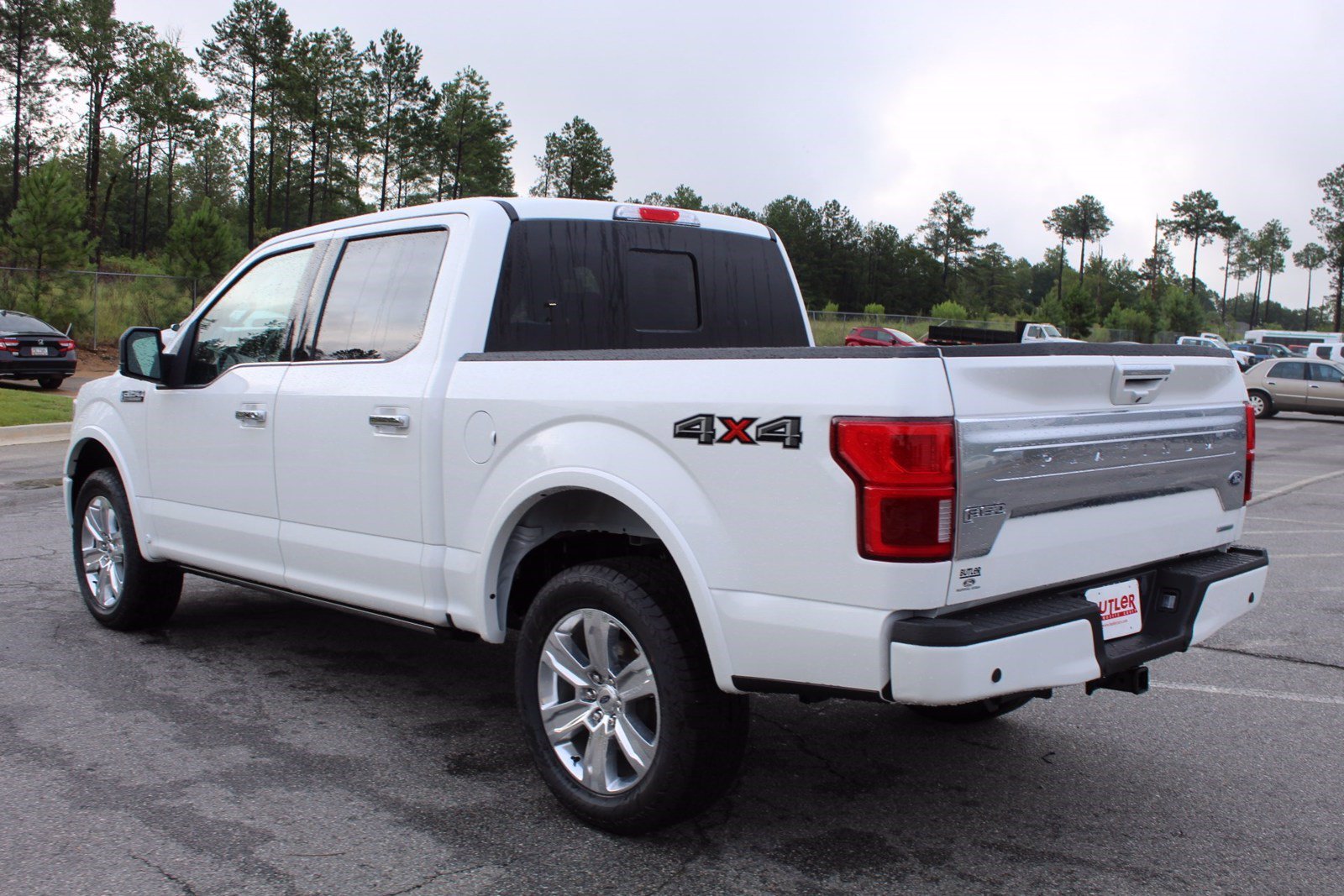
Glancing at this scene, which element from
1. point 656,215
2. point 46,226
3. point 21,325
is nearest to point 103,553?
point 656,215

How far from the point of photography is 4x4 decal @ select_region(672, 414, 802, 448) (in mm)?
3049

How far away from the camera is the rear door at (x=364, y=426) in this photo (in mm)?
4211

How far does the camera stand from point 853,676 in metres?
2.99

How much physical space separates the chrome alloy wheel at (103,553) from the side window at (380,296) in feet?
6.42

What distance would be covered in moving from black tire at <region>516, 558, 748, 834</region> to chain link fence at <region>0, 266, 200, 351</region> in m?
27.6

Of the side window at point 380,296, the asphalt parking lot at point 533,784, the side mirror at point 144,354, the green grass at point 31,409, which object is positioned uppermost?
the side window at point 380,296

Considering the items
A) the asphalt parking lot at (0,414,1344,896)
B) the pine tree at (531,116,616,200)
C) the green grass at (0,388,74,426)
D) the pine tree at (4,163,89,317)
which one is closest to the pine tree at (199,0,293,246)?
the pine tree at (531,116,616,200)

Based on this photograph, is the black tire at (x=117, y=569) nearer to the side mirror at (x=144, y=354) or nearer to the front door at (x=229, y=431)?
the front door at (x=229, y=431)

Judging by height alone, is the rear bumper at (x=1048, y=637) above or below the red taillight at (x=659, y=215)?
below

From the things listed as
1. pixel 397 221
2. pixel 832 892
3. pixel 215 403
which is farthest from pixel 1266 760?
pixel 215 403

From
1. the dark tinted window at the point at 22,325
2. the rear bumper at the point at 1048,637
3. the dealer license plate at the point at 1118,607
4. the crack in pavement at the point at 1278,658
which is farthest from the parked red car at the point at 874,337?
the dealer license plate at the point at 1118,607

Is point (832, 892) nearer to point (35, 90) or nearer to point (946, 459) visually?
point (946, 459)

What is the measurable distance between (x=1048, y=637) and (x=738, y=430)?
0.97 meters

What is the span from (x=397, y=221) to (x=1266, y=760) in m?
3.86
